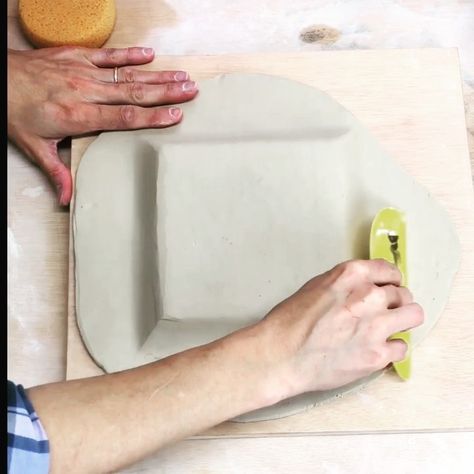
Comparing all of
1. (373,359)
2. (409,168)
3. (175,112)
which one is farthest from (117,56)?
(373,359)

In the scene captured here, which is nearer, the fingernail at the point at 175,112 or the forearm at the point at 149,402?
the forearm at the point at 149,402

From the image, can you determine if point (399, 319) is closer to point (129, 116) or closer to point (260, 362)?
point (260, 362)

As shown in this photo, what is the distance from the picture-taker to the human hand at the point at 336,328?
0.62 m

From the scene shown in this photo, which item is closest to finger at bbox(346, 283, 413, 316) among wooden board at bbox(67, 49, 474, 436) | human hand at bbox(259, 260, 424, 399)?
human hand at bbox(259, 260, 424, 399)

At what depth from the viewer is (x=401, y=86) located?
32.8 inches

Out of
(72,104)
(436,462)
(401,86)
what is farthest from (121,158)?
(436,462)

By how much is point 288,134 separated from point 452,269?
0.23 m

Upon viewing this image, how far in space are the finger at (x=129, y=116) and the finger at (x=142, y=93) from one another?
0.02 metres

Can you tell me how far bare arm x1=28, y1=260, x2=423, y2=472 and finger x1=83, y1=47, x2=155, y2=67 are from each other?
0.38 meters

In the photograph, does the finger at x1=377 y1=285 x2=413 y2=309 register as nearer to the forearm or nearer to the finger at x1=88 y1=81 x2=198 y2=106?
the forearm

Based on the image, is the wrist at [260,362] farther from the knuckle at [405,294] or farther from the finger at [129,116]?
the finger at [129,116]

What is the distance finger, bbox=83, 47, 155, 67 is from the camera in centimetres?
84

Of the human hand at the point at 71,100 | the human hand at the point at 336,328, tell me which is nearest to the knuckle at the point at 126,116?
the human hand at the point at 71,100
